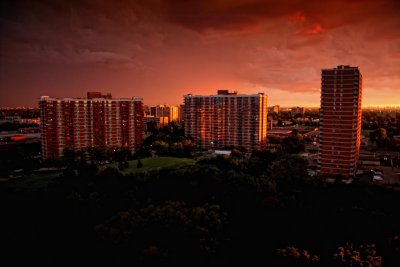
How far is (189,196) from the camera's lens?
7918mm

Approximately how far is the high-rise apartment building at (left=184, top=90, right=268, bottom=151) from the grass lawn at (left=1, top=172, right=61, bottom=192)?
10.2 meters

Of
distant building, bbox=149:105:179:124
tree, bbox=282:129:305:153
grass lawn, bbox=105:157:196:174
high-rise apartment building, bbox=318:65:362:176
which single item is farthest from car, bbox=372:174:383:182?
distant building, bbox=149:105:179:124

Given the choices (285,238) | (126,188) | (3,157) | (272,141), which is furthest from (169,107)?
(285,238)

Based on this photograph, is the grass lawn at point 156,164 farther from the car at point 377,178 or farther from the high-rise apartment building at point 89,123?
the car at point 377,178

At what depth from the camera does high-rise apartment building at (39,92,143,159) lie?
52.7ft

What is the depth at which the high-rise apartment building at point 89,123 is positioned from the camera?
1606 centimetres

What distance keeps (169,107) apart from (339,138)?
1114 inches

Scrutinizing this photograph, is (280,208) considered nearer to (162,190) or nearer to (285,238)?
(285,238)

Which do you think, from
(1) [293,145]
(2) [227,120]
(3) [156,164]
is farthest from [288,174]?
(2) [227,120]

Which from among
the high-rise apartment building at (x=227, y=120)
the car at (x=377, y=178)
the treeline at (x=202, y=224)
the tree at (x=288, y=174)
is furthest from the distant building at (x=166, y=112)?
the treeline at (x=202, y=224)

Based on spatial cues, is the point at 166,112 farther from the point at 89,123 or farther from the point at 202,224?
the point at 202,224

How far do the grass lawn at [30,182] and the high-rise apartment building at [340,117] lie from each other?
10.3 m

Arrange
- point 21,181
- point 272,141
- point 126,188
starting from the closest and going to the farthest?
point 126,188 < point 21,181 < point 272,141

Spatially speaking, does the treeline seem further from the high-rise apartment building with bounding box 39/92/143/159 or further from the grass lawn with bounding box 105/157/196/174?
the high-rise apartment building with bounding box 39/92/143/159
